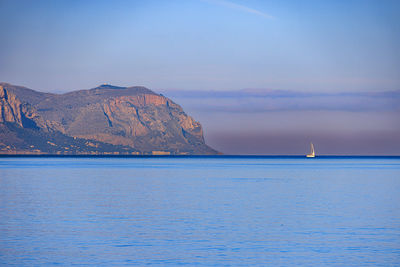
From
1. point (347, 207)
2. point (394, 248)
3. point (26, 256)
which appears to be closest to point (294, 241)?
point (394, 248)

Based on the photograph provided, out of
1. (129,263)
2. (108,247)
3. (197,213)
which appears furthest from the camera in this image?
(197,213)

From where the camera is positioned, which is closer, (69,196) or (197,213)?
(197,213)

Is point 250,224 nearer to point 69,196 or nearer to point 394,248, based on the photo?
point 394,248

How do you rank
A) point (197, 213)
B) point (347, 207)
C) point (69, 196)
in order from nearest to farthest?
point (197, 213) < point (347, 207) < point (69, 196)

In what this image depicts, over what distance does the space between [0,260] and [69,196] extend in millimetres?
33194

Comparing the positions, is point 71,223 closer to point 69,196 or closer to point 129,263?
point 129,263

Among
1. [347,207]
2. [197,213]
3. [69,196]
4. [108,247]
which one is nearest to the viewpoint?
[108,247]

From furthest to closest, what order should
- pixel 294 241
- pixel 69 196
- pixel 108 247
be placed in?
pixel 69 196
pixel 294 241
pixel 108 247

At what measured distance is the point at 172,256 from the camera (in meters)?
26.7

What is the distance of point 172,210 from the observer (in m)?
45.6

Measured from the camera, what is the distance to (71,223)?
37562 mm

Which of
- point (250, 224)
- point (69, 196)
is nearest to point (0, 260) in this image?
point (250, 224)

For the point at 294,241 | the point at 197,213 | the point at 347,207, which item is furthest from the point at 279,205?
the point at 294,241

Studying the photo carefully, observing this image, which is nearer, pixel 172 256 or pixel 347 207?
pixel 172 256
